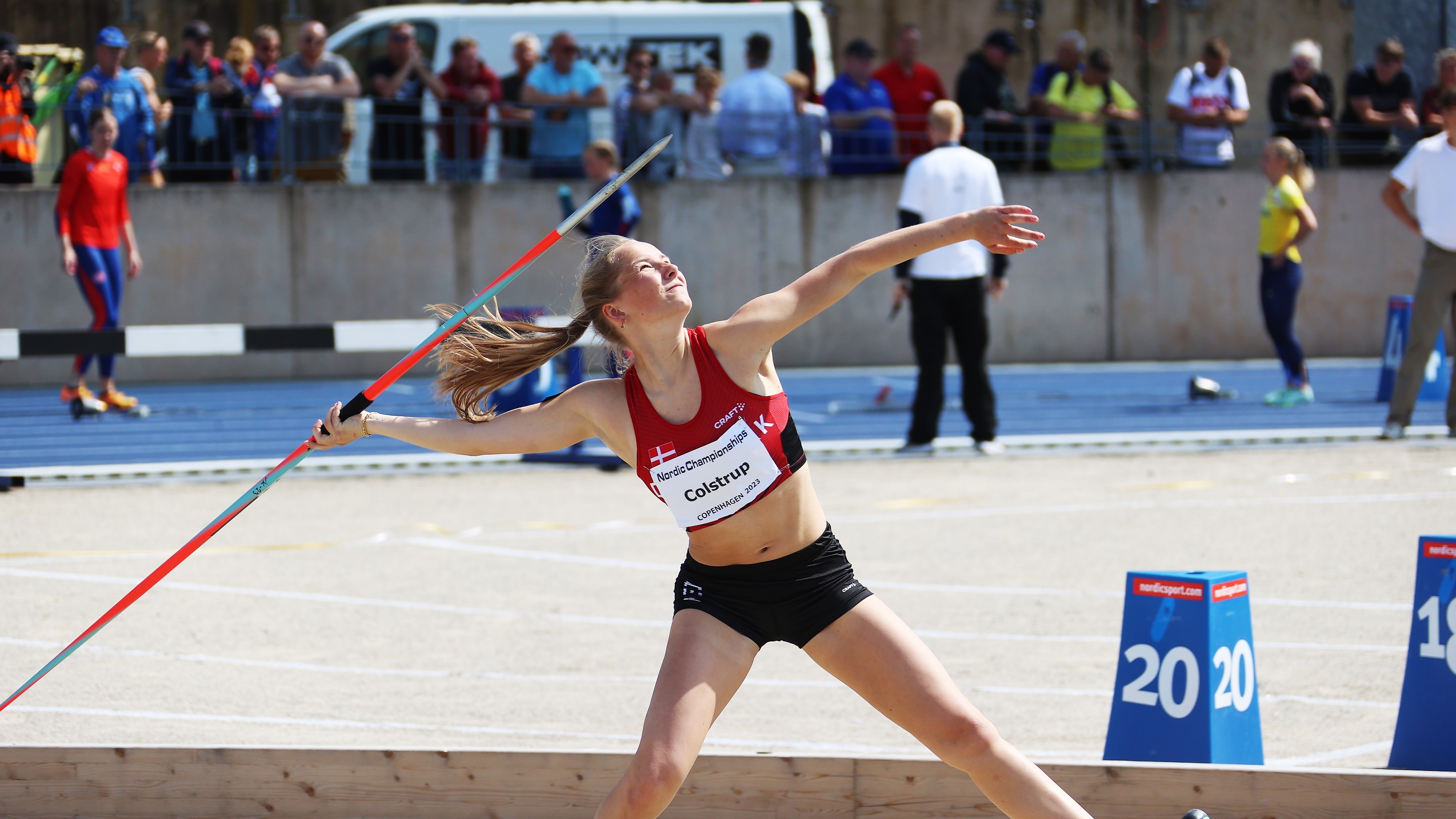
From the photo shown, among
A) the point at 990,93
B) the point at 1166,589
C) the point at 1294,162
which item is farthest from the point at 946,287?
the point at 990,93

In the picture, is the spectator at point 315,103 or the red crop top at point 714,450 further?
the spectator at point 315,103

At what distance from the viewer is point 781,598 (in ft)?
13.5

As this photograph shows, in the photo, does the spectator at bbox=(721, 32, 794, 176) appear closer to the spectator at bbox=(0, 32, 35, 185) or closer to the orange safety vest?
the spectator at bbox=(0, 32, 35, 185)

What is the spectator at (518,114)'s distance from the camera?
18297mm

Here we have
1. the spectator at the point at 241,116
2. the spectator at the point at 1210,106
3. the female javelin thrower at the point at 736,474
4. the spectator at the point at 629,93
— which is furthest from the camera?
the spectator at the point at 1210,106

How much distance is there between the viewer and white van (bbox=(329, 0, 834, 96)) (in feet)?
63.1

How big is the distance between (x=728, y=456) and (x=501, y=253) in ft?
51.2

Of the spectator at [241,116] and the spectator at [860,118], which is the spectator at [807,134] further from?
the spectator at [241,116]

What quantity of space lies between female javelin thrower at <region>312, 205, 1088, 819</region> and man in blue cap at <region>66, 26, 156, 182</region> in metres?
13.4

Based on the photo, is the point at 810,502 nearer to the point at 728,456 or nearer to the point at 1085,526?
the point at 728,456

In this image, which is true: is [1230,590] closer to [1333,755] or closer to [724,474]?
[1333,755]

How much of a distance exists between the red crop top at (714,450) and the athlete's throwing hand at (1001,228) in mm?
682

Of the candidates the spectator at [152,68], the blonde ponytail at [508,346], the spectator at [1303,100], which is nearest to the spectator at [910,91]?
the spectator at [1303,100]

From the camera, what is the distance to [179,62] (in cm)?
1773
